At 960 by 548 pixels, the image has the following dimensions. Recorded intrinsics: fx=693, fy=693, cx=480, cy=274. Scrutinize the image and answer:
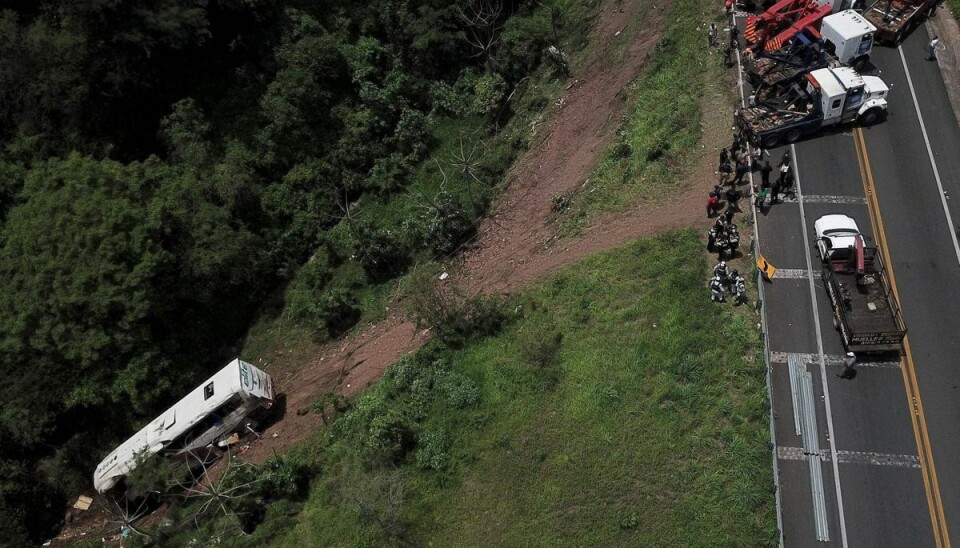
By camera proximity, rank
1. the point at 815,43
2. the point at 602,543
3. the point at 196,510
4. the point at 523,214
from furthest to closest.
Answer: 1. the point at 523,214
2. the point at 815,43
3. the point at 196,510
4. the point at 602,543

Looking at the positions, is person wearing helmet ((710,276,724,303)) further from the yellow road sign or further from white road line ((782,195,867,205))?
white road line ((782,195,867,205))

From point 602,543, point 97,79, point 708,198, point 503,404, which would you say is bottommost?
point 602,543

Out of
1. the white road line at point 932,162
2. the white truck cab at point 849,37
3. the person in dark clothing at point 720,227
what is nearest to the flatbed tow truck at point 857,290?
the white road line at point 932,162

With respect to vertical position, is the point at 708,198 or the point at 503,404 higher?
the point at 708,198

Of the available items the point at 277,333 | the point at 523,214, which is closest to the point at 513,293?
the point at 523,214

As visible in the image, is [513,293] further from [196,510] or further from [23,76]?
[23,76]

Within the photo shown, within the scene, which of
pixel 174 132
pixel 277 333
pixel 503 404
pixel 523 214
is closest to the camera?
pixel 503 404
